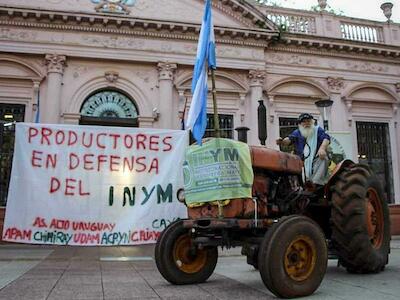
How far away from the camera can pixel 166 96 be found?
15797 millimetres

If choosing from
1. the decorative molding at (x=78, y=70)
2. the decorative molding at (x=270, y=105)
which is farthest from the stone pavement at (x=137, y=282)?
the decorative molding at (x=270, y=105)

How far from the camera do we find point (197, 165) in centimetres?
551

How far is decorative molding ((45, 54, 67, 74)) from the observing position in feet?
49.1

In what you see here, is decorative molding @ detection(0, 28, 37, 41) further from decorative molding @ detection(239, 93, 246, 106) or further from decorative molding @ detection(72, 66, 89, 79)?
decorative molding @ detection(239, 93, 246, 106)

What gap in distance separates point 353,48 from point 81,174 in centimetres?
1377

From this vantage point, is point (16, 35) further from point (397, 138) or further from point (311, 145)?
point (397, 138)

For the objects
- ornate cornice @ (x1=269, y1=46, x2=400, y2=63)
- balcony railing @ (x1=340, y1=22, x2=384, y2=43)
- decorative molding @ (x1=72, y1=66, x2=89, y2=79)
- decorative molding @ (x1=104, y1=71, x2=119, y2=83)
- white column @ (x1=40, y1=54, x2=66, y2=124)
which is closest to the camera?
white column @ (x1=40, y1=54, x2=66, y2=124)

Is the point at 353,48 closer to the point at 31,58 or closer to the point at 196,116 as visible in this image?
the point at 31,58

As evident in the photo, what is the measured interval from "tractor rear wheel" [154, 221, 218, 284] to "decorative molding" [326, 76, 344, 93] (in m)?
13.6

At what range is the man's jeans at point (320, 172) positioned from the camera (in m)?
6.28

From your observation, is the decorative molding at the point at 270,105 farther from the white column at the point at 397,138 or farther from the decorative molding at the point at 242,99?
the white column at the point at 397,138

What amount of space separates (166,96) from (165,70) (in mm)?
974

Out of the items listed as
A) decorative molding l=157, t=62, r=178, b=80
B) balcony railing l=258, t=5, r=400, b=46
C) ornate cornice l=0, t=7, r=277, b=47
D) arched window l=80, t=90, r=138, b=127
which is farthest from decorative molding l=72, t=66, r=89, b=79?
balcony railing l=258, t=5, r=400, b=46

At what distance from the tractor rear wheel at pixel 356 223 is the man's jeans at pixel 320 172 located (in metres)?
0.23
